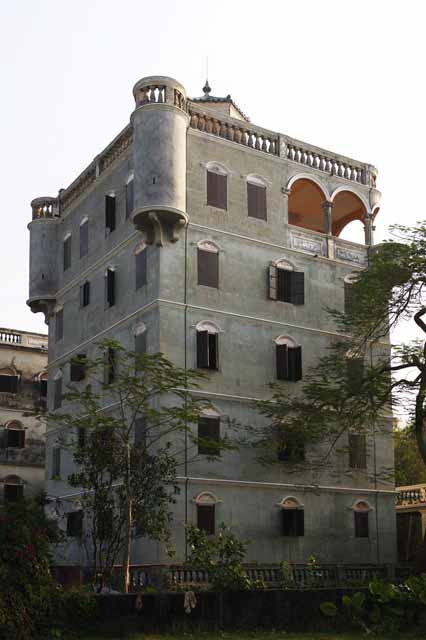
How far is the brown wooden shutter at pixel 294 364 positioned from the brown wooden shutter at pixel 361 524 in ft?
16.8

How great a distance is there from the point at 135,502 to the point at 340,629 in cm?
751

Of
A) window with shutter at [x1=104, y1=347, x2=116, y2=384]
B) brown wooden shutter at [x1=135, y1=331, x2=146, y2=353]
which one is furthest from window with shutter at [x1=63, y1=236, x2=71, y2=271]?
brown wooden shutter at [x1=135, y1=331, x2=146, y2=353]

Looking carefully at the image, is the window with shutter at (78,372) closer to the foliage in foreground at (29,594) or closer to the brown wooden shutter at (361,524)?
the brown wooden shutter at (361,524)

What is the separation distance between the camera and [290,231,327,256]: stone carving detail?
33.7 m

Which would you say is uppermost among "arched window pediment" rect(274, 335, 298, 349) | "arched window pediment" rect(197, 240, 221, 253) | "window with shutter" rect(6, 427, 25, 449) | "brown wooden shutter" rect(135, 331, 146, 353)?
"arched window pediment" rect(197, 240, 221, 253)

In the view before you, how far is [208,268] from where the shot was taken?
30953mm

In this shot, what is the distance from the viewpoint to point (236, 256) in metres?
31.7

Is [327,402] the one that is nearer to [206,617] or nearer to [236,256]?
[236,256]

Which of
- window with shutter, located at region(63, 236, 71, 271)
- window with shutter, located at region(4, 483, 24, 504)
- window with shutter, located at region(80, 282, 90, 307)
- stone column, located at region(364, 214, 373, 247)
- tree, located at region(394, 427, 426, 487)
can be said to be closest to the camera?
window with shutter, located at region(80, 282, 90, 307)

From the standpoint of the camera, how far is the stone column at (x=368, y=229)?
3606cm

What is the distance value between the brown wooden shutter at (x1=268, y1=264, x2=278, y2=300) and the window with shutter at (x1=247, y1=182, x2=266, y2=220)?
6.09ft

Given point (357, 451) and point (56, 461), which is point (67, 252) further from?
point (357, 451)

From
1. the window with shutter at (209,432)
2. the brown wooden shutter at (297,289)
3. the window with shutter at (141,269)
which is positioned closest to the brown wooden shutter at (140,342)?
the window with shutter at (141,269)

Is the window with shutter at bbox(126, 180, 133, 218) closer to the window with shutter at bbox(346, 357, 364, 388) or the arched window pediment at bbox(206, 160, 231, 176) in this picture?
the arched window pediment at bbox(206, 160, 231, 176)
